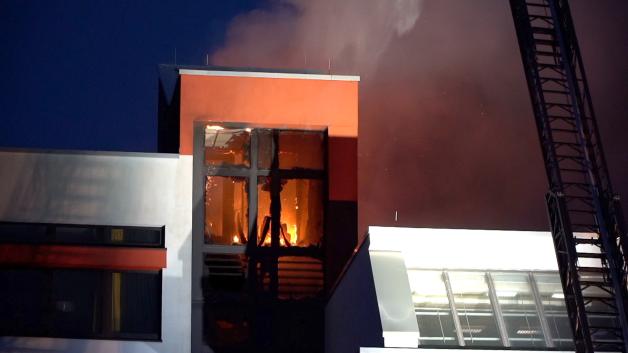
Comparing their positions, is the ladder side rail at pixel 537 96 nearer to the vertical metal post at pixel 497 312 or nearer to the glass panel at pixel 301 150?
the vertical metal post at pixel 497 312

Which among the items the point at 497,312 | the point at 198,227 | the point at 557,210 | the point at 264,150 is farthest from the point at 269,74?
the point at 497,312

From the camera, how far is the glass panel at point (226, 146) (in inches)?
768

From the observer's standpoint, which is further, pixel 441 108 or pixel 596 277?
pixel 441 108

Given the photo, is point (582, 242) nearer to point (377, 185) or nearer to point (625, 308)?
point (625, 308)

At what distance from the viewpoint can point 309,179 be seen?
19641 mm

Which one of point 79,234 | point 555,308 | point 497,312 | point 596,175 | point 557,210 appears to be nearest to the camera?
point 497,312

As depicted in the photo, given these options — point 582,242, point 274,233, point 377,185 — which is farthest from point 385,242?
point 377,185

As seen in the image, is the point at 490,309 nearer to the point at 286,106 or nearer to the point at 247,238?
the point at 247,238

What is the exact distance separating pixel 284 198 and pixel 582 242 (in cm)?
705

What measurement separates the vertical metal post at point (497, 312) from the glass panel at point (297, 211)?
18.3ft

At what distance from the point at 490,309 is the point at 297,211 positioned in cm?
636

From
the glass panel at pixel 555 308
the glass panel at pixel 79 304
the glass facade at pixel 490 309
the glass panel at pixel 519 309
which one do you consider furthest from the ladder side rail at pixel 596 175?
the glass panel at pixel 79 304

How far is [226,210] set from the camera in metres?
19.5

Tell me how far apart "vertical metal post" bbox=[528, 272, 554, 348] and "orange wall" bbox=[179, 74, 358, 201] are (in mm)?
5435
